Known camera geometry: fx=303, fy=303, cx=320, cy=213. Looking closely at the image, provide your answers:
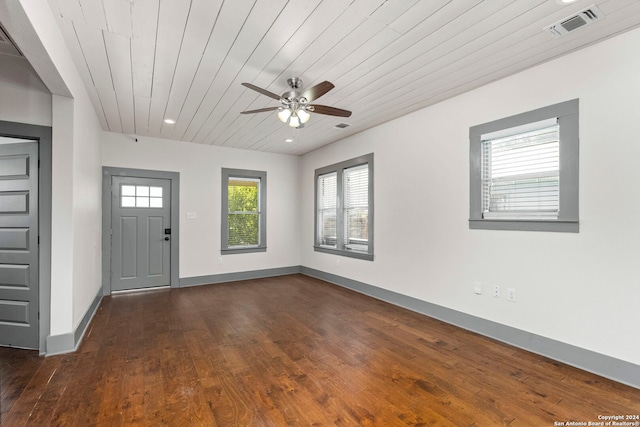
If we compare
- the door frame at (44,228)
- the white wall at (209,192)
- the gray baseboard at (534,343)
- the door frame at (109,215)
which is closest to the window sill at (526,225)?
the gray baseboard at (534,343)

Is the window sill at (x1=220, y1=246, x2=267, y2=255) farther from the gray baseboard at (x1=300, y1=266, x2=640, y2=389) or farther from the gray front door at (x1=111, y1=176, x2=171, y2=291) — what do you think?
the gray baseboard at (x1=300, y1=266, x2=640, y2=389)

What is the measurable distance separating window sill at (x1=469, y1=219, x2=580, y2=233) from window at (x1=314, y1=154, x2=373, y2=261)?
5.97ft

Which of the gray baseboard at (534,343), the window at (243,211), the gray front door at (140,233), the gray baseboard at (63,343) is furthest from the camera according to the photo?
the window at (243,211)

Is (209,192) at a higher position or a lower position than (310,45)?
lower

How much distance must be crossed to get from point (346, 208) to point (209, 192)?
2.72 m

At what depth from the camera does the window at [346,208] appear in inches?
201

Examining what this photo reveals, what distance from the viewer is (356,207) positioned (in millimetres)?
5398

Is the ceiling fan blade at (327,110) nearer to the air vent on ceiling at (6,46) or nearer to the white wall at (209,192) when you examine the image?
the air vent on ceiling at (6,46)

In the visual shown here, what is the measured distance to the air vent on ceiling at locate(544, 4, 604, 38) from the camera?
84.6 inches

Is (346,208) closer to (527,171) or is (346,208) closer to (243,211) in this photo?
(243,211)

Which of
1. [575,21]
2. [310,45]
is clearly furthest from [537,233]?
[310,45]

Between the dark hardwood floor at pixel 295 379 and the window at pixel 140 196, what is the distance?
7.30ft

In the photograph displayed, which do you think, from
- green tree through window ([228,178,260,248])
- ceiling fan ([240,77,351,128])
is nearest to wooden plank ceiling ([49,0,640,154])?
ceiling fan ([240,77,351,128])

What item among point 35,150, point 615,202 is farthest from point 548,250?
point 35,150
